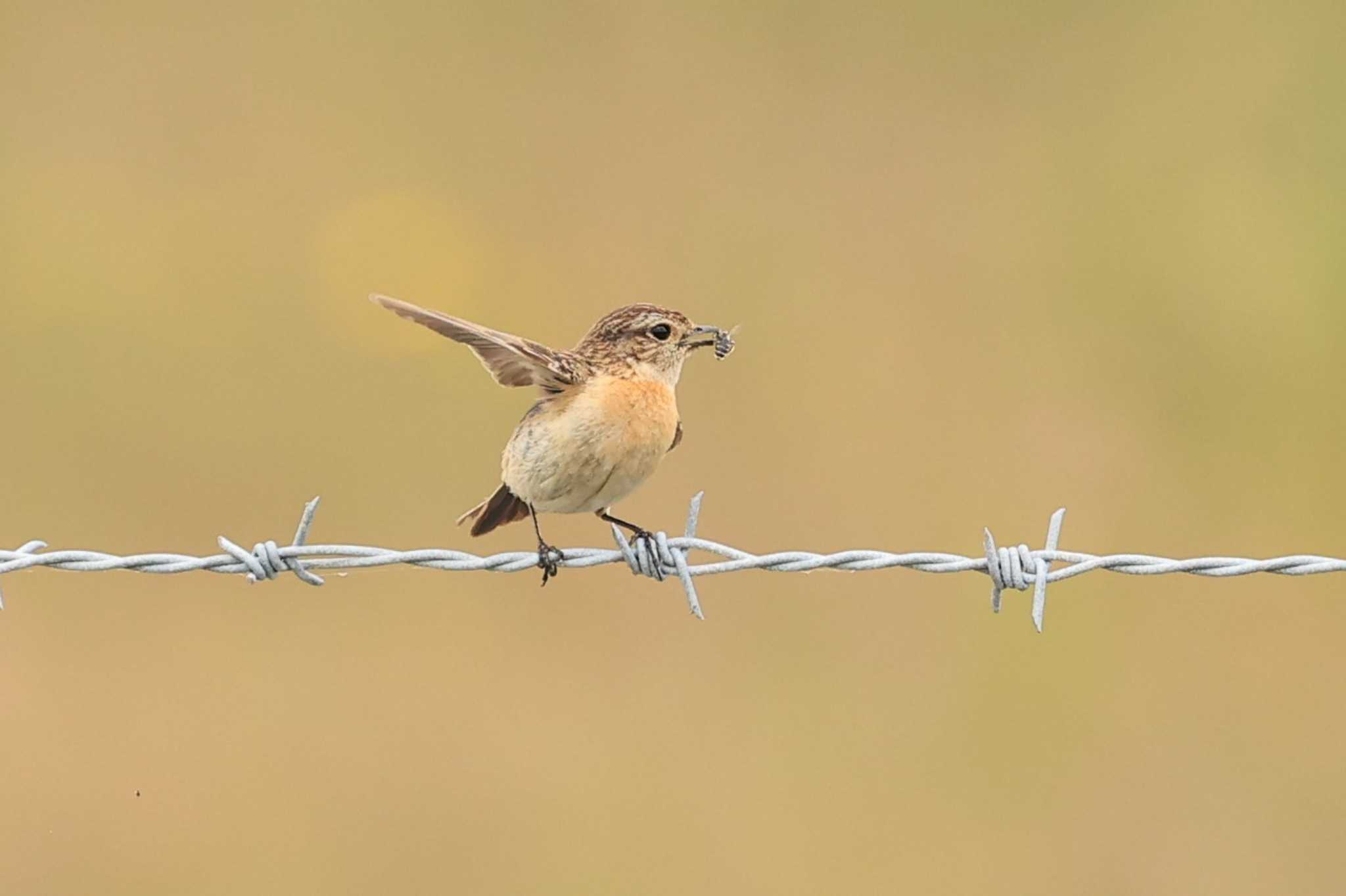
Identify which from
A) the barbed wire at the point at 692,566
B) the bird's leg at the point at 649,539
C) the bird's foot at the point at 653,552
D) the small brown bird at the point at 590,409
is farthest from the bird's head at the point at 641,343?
the barbed wire at the point at 692,566

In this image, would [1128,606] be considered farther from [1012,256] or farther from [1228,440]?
[1012,256]

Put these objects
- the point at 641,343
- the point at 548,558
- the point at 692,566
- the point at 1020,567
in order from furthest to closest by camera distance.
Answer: the point at 641,343
the point at 548,558
the point at 692,566
the point at 1020,567

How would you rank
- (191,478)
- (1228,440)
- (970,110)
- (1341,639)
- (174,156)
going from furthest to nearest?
(970,110)
(174,156)
(1228,440)
(191,478)
(1341,639)

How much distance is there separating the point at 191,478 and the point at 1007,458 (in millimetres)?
3901

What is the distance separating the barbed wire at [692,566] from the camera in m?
3.05

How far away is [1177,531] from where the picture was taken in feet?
21.5

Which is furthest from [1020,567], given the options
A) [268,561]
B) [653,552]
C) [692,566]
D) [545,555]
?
[268,561]

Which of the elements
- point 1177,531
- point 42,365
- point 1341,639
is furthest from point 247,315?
point 1341,639

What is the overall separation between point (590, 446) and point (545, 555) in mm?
335

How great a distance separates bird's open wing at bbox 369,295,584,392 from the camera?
3.47 meters

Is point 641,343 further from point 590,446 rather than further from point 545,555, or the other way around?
point 545,555

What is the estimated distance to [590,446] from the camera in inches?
149

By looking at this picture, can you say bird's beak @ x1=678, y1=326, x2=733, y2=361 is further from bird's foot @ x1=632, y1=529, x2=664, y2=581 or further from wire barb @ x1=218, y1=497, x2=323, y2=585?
wire barb @ x1=218, y1=497, x2=323, y2=585

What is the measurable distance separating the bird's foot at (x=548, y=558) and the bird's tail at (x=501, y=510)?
0.17m
